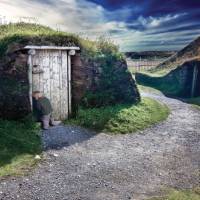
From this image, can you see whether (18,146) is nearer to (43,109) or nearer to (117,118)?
(43,109)

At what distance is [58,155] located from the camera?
11773 mm

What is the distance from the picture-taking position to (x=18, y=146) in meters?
12.0

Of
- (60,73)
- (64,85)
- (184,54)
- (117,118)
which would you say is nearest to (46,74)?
(60,73)

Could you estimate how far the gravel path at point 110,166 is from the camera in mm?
9359

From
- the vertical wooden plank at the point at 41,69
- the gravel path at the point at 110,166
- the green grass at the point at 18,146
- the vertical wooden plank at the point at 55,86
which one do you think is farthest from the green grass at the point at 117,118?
the green grass at the point at 18,146

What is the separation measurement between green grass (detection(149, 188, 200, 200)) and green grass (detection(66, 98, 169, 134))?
17.0ft

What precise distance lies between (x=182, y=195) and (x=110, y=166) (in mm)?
2517

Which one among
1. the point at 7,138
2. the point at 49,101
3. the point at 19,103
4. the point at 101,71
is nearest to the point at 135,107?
the point at 101,71

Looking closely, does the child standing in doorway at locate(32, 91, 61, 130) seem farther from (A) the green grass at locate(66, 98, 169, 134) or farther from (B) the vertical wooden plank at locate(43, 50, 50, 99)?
(A) the green grass at locate(66, 98, 169, 134)

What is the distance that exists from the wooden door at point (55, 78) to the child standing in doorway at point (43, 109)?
1.35 ft

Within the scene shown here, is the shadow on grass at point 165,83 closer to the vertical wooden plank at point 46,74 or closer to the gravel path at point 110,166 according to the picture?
the gravel path at point 110,166

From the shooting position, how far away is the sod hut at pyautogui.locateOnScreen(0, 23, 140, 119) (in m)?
14.2

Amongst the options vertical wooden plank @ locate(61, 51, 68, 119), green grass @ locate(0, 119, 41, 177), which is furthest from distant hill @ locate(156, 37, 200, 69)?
green grass @ locate(0, 119, 41, 177)

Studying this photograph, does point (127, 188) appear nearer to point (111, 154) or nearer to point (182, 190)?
point (182, 190)
